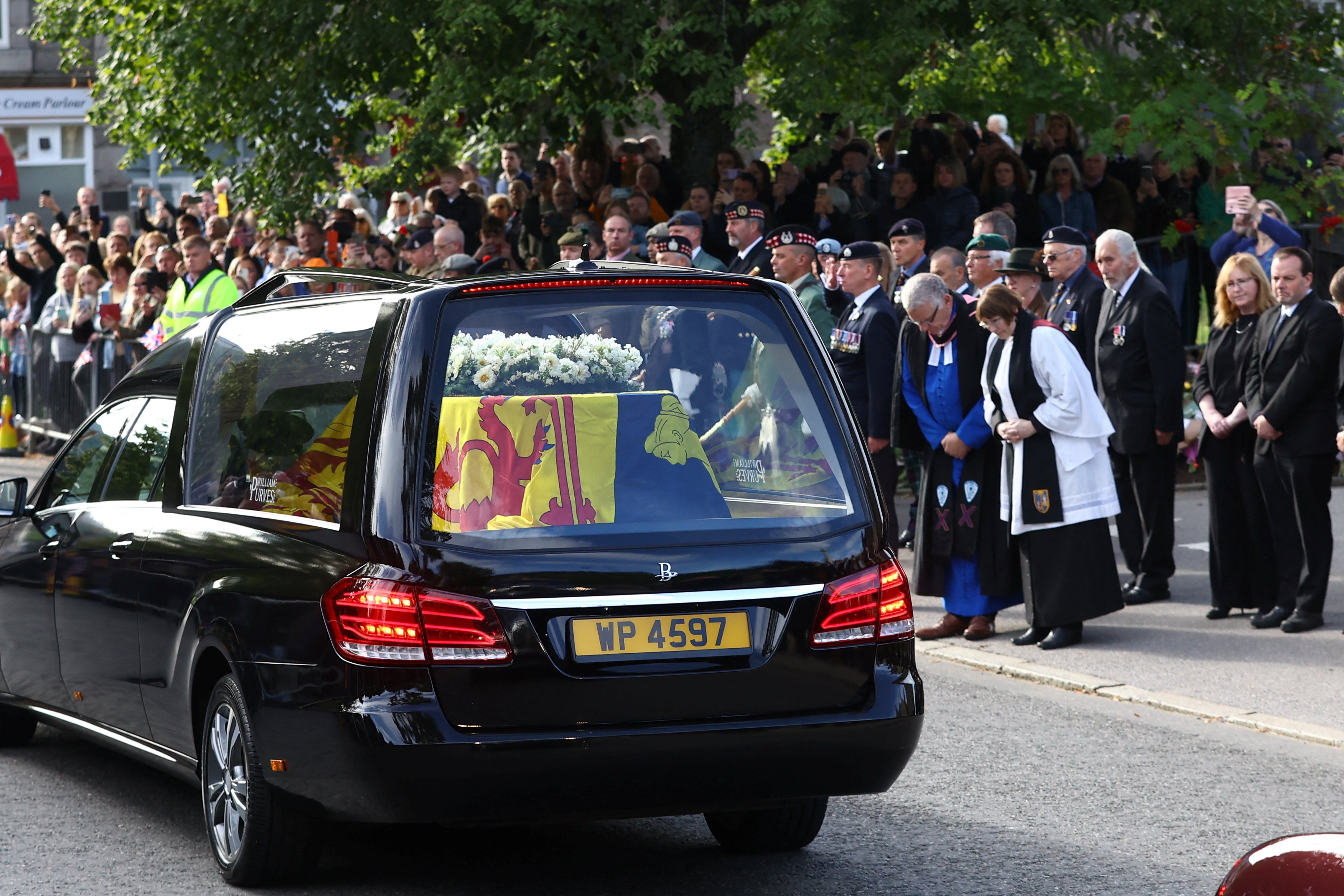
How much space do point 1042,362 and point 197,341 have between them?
4743mm

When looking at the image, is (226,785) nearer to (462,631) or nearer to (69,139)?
(462,631)

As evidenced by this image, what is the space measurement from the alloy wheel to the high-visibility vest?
1026 centimetres

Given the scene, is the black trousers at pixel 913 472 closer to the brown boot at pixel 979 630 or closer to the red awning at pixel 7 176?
the brown boot at pixel 979 630

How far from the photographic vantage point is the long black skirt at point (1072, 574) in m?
9.48

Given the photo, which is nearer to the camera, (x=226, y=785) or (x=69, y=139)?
(x=226, y=785)

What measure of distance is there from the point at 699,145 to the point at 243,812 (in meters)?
14.1

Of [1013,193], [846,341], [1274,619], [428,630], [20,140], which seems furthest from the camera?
[20,140]

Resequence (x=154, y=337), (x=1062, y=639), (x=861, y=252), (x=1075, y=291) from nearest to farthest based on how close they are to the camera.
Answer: (x=1062, y=639) < (x=861, y=252) < (x=1075, y=291) < (x=154, y=337)

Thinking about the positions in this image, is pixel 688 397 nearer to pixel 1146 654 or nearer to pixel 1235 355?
pixel 1146 654

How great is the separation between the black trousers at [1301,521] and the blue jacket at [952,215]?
6.86 m

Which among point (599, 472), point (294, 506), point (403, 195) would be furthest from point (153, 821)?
point (403, 195)

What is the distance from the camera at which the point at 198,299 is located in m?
15.8

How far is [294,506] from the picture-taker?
5.28 m

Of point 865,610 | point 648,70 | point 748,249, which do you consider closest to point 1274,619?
point 748,249
